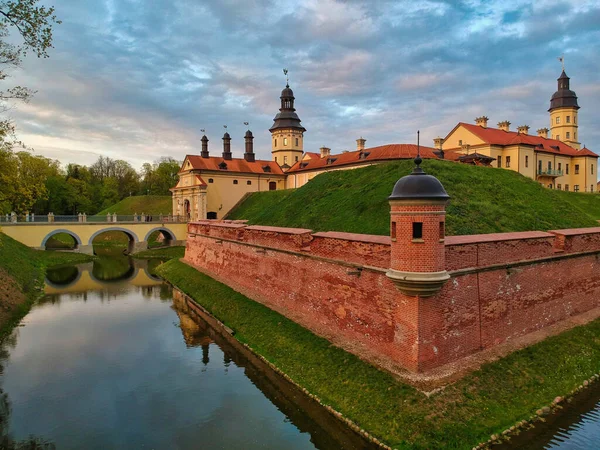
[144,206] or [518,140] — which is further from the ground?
[518,140]

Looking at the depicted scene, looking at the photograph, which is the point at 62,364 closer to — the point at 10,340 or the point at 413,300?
the point at 10,340

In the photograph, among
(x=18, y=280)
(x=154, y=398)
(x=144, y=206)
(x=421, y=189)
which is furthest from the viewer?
(x=144, y=206)

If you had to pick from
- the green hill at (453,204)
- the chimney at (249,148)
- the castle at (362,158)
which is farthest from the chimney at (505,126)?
the chimney at (249,148)

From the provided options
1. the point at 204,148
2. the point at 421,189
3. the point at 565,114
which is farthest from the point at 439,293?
the point at 565,114

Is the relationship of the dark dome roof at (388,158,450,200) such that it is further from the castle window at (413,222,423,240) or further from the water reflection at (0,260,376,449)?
the water reflection at (0,260,376,449)

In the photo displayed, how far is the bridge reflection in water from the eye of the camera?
23.4 m

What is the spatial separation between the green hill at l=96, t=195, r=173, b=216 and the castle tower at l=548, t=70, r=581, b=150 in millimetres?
50833

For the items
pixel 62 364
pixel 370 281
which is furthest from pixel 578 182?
pixel 62 364

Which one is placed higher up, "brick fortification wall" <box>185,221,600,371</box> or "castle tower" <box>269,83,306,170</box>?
"castle tower" <box>269,83,306,170</box>

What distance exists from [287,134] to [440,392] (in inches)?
1688

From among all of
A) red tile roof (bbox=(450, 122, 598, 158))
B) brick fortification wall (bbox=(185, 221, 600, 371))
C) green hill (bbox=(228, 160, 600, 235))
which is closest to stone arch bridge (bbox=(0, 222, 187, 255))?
green hill (bbox=(228, 160, 600, 235))

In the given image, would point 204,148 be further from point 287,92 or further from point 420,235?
point 420,235

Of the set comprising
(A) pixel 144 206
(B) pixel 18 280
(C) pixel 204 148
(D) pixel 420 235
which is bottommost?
(B) pixel 18 280

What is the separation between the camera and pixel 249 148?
47.9m
